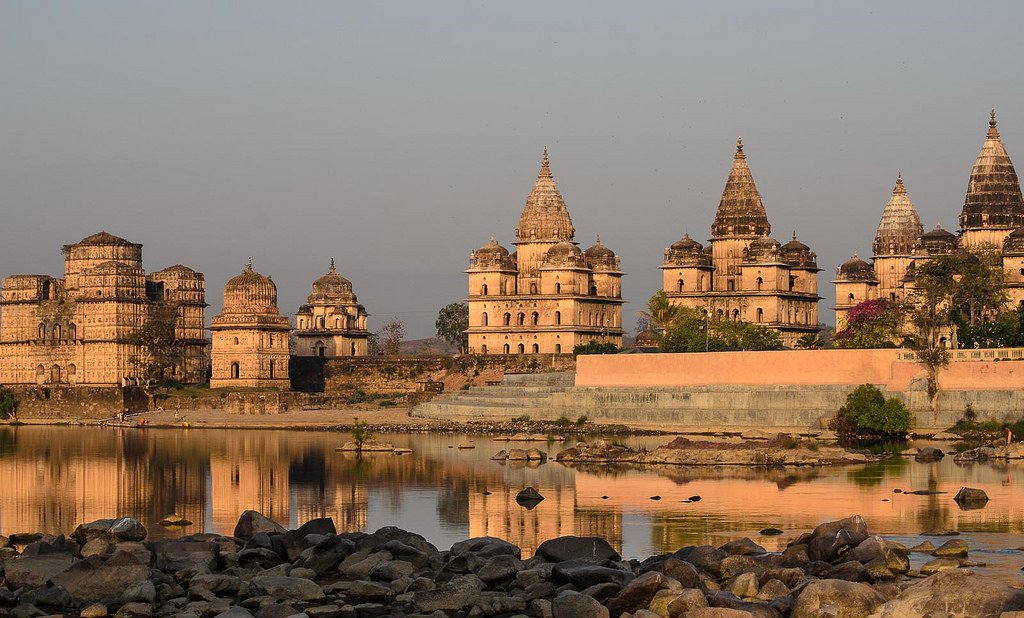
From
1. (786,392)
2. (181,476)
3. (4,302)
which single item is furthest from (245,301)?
(181,476)

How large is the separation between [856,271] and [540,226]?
59.6ft

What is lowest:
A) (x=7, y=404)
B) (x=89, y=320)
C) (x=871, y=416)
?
(x=871, y=416)

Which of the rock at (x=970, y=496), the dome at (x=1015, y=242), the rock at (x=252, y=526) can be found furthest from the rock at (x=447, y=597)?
the dome at (x=1015, y=242)

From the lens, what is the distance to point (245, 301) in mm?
93750

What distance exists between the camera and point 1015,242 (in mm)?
87812

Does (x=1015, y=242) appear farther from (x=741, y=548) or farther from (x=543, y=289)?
(x=741, y=548)

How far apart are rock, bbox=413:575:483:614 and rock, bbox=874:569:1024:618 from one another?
5.91 m

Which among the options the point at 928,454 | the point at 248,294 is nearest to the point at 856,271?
the point at 248,294

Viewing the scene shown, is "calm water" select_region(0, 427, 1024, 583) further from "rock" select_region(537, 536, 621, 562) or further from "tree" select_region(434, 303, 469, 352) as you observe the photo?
"tree" select_region(434, 303, 469, 352)

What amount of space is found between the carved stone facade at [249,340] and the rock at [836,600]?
69.4 metres

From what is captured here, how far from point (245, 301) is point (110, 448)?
2865 centimetres

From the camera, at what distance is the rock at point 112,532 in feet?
106

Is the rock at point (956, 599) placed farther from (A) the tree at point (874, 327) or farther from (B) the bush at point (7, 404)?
(B) the bush at point (7, 404)

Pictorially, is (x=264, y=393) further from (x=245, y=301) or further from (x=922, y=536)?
(x=922, y=536)
